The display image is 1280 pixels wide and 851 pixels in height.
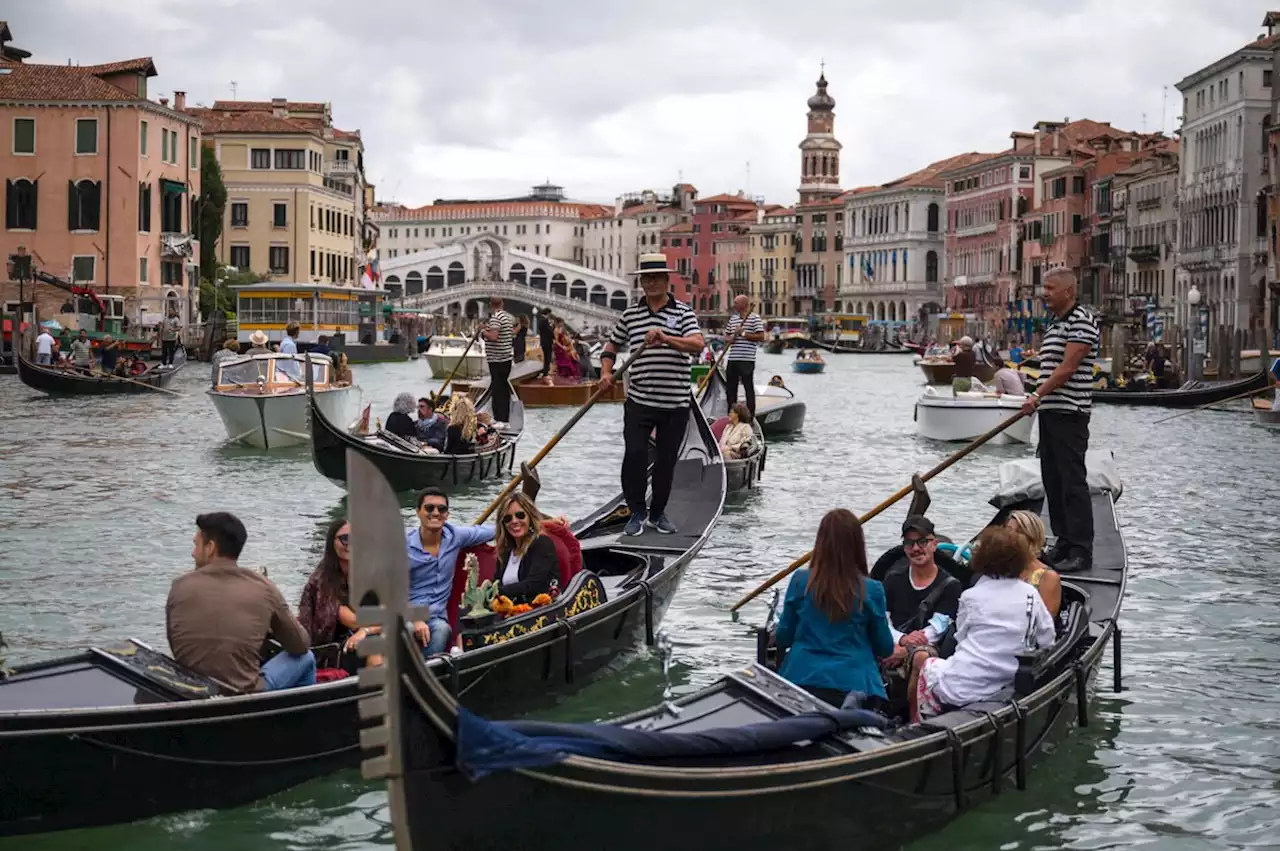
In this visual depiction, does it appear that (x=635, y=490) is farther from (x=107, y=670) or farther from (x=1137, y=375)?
(x=1137, y=375)

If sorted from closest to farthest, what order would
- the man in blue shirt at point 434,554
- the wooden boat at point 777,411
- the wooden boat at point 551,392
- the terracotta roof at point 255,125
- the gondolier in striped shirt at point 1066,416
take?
the man in blue shirt at point 434,554 < the gondolier in striped shirt at point 1066,416 < the wooden boat at point 777,411 < the wooden boat at point 551,392 < the terracotta roof at point 255,125

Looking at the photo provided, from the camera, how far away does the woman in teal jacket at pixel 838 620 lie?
11.9 feet

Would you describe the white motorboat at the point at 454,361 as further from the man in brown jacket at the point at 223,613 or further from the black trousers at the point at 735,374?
the man in brown jacket at the point at 223,613

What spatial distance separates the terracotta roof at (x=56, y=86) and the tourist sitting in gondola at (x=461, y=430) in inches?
796

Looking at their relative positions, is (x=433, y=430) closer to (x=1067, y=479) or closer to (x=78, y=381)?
(x=1067, y=479)

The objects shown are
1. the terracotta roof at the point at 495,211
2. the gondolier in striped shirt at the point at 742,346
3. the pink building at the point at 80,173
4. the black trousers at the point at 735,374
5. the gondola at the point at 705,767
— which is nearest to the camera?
the gondola at the point at 705,767

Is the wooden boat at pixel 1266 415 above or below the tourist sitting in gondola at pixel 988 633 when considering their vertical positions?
above

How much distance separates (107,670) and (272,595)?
14.1 inches

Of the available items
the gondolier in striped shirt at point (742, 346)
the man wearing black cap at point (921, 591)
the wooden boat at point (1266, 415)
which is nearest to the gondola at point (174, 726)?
the man wearing black cap at point (921, 591)

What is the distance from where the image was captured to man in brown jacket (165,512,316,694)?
3.77 metres

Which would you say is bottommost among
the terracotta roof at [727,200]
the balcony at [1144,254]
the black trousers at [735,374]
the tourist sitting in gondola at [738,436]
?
the tourist sitting in gondola at [738,436]

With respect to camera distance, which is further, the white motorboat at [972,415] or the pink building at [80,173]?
the pink building at [80,173]

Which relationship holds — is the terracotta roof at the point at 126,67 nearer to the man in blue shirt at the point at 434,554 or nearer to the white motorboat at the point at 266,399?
the white motorboat at the point at 266,399

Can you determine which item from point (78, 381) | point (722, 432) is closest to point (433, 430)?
point (722, 432)
